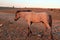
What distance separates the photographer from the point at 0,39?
Answer: 32.1 feet

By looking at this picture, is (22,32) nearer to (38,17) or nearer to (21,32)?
(21,32)

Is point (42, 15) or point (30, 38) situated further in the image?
point (42, 15)

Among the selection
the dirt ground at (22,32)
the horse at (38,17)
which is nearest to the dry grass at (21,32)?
the dirt ground at (22,32)

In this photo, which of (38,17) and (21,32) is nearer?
(38,17)

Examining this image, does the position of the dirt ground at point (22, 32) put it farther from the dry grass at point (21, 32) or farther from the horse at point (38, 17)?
the horse at point (38, 17)

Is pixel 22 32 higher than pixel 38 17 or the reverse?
→ the reverse

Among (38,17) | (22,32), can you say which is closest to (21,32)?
(22,32)

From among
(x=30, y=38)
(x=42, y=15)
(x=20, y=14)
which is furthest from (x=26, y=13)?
(x=30, y=38)

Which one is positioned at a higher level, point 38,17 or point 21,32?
point 38,17

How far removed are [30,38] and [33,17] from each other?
65.8 inches

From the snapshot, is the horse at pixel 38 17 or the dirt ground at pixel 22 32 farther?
the horse at pixel 38 17

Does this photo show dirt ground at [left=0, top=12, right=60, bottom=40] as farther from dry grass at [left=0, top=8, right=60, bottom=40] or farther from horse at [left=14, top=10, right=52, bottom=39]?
horse at [left=14, top=10, right=52, bottom=39]

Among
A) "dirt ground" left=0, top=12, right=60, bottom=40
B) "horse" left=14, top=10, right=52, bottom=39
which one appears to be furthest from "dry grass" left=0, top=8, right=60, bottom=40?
"horse" left=14, top=10, right=52, bottom=39

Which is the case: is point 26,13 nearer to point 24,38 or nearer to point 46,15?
point 46,15
